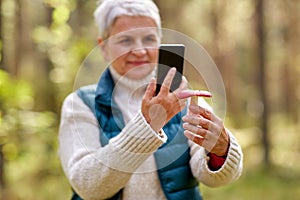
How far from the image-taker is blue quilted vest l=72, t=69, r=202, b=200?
6.64 ft

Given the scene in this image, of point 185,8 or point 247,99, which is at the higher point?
point 185,8

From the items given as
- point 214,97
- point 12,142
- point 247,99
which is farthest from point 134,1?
point 247,99

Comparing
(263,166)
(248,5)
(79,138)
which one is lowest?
(263,166)

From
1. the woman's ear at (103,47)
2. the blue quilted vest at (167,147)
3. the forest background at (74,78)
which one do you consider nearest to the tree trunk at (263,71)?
the forest background at (74,78)

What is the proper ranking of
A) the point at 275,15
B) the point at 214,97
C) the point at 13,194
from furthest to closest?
the point at 275,15
the point at 13,194
the point at 214,97

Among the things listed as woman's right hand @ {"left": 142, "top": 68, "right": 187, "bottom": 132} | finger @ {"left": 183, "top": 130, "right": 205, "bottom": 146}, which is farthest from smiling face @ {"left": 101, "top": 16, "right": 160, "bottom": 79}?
finger @ {"left": 183, "top": 130, "right": 205, "bottom": 146}

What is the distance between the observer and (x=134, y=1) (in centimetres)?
210

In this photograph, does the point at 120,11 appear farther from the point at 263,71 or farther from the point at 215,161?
the point at 263,71

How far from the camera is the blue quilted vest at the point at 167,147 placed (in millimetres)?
2025

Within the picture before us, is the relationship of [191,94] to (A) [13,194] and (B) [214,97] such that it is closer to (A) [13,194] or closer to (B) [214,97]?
(B) [214,97]

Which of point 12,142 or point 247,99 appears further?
point 247,99

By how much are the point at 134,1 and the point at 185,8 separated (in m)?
12.2

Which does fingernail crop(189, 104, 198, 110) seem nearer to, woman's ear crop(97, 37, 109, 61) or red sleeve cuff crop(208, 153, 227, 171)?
red sleeve cuff crop(208, 153, 227, 171)

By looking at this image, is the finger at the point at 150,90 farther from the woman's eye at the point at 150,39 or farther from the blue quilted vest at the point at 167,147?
the woman's eye at the point at 150,39
